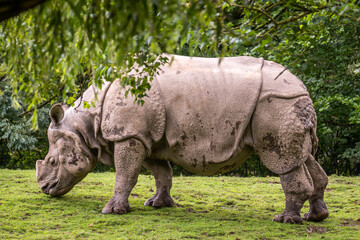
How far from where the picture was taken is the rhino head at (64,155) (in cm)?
805

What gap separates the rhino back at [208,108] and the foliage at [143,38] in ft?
2.30

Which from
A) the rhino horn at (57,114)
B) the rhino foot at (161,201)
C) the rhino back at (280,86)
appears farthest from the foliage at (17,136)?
the rhino back at (280,86)

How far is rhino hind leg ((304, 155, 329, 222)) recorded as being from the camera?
757 cm

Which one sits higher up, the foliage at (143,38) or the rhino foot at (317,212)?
the foliage at (143,38)

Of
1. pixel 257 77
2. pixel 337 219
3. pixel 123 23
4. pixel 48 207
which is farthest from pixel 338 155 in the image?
pixel 123 23

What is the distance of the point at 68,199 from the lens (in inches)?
340

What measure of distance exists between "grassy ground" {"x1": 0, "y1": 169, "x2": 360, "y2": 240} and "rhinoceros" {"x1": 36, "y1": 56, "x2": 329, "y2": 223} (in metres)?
0.43

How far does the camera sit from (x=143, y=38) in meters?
3.59

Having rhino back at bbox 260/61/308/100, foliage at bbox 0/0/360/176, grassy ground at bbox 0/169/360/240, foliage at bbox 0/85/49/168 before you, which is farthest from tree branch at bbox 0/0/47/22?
foliage at bbox 0/85/49/168

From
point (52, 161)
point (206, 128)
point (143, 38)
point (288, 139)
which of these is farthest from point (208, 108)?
point (143, 38)

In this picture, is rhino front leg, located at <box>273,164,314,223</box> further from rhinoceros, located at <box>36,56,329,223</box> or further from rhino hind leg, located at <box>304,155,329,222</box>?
rhino hind leg, located at <box>304,155,329,222</box>

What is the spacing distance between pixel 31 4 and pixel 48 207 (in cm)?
605

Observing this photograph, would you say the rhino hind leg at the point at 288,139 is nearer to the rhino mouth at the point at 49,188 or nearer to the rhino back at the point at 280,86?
the rhino back at the point at 280,86

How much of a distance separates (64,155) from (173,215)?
1923 mm
